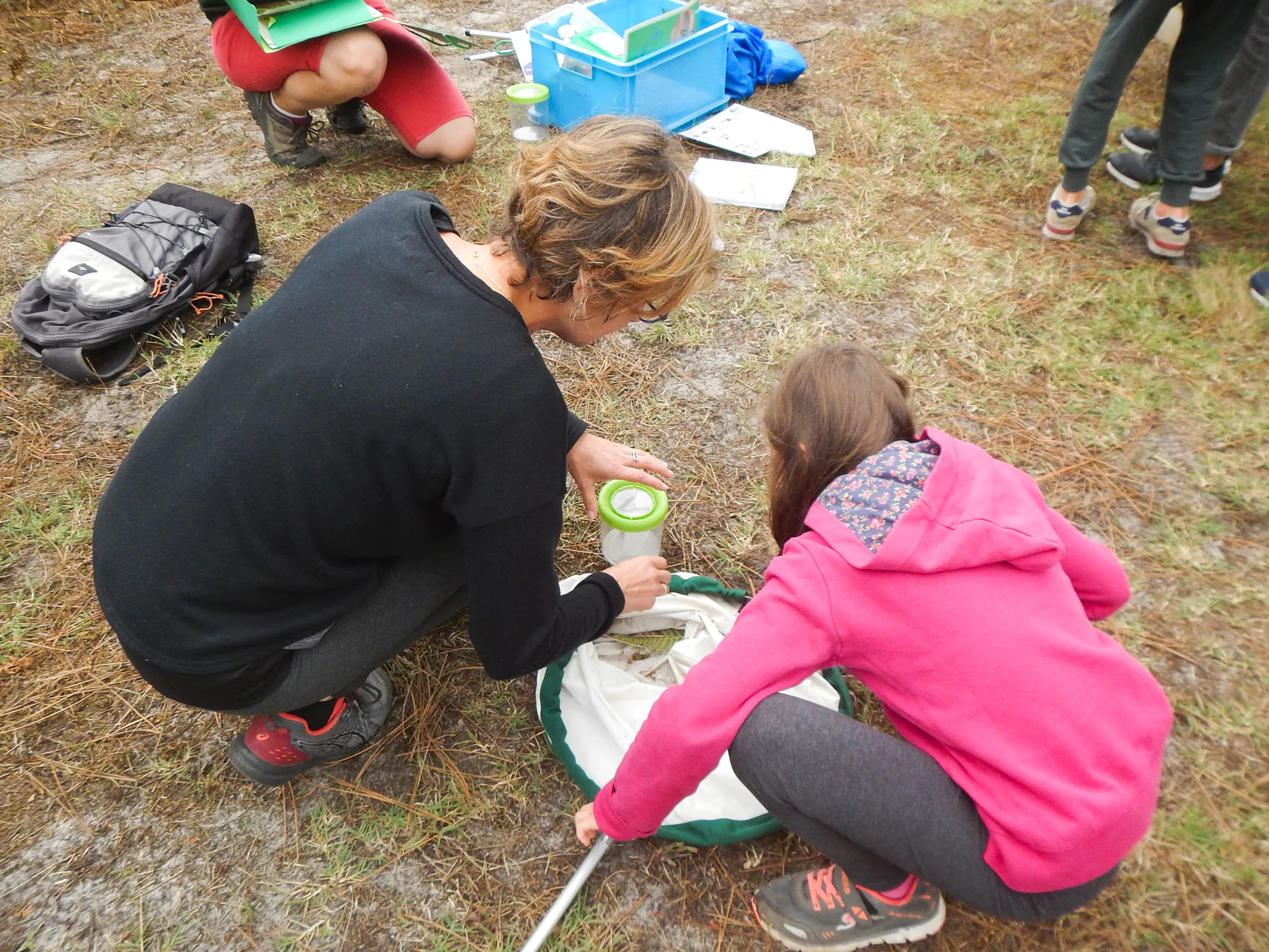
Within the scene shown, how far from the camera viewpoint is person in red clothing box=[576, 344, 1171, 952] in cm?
94

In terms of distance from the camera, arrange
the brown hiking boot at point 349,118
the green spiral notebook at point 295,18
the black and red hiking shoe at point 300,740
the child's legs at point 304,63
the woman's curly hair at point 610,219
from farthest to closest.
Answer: the brown hiking boot at point 349,118, the child's legs at point 304,63, the green spiral notebook at point 295,18, the black and red hiking shoe at point 300,740, the woman's curly hair at point 610,219

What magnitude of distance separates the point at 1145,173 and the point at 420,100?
2.88m

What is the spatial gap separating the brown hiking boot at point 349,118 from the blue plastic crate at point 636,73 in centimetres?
82

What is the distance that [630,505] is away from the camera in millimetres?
1686

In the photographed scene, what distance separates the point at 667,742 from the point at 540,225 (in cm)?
75

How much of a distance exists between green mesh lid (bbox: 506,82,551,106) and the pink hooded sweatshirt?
8.88ft

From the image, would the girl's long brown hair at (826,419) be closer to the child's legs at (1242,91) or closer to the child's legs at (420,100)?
the child's legs at (1242,91)

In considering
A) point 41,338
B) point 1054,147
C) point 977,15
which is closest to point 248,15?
point 41,338

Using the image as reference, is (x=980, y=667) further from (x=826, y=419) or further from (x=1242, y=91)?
(x=1242, y=91)

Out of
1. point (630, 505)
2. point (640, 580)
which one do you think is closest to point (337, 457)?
point (640, 580)

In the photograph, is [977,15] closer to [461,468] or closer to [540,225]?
[540,225]

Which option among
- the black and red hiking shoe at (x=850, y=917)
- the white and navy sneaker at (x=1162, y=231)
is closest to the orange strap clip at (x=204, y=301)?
the black and red hiking shoe at (x=850, y=917)

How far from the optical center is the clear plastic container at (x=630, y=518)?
1.62 metres

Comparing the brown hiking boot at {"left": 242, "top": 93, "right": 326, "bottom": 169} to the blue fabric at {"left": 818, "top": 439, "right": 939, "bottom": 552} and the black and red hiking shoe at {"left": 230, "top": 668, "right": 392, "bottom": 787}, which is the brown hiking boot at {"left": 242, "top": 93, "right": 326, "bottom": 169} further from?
the blue fabric at {"left": 818, "top": 439, "right": 939, "bottom": 552}
